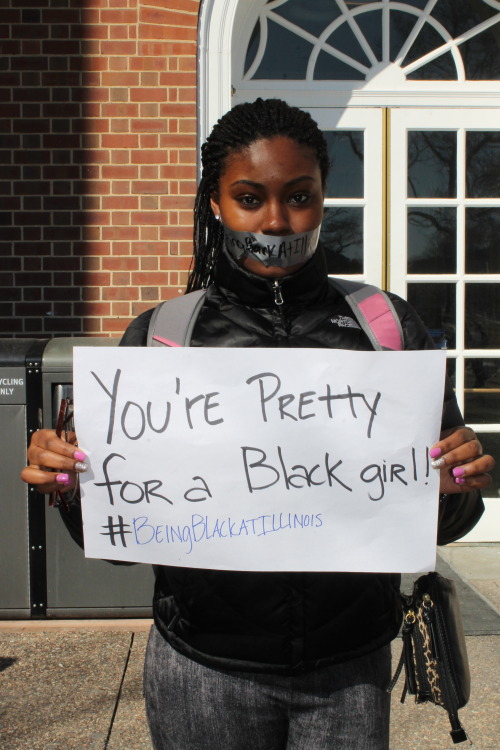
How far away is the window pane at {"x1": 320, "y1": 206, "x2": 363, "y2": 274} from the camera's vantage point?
16.7ft

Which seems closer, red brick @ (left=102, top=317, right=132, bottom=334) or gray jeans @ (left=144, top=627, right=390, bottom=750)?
gray jeans @ (left=144, top=627, right=390, bottom=750)

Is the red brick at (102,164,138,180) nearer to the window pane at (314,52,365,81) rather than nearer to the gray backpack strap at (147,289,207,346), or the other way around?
the window pane at (314,52,365,81)

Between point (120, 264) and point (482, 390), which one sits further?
point (482, 390)

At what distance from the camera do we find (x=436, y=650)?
5.04 feet

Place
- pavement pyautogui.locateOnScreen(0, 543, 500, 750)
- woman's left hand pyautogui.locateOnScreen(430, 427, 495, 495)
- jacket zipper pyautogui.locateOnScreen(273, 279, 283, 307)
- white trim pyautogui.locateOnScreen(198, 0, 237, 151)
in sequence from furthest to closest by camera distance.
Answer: white trim pyautogui.locateOnScreen(198, 0, 237, 151) < pavement pyautogui.locateOnScreen(0, 543, 500, 750) < jacket zipper pyautogui.locateOnScreen(273, 279, 283, 307) < woman's left hand pyautogui.locateOnScreen(430, 427, 495, 495)

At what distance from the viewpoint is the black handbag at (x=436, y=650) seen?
1.53 m

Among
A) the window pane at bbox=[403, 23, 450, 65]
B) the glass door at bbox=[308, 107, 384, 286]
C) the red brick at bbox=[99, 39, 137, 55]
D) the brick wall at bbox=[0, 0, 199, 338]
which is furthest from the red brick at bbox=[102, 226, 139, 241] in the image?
the window pane at bbox=[403, 23, 450, 65]

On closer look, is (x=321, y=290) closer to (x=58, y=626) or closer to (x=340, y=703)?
(x=340, y=703)

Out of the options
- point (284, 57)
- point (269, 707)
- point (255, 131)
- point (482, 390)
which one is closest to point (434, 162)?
point (284, 57)

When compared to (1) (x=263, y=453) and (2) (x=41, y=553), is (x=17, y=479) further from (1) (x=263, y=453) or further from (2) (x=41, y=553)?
(1) (x=263, y=453)

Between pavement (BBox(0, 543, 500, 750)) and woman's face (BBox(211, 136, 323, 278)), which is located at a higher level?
woman's face (BBox(211, 136, 323, 278))

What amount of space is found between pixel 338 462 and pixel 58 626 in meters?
2.78

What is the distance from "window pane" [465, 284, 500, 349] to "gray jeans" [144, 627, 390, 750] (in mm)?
4044

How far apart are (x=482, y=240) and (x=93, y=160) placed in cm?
263
